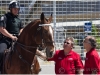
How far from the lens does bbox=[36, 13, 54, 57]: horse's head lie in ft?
22.3

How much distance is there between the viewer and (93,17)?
12.2m

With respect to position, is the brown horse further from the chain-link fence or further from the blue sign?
the blue sign

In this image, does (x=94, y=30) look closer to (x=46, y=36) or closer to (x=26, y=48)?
(x=26, y=48)

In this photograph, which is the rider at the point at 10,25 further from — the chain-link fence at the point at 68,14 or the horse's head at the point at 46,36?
the chain-link fence at the point at 68,14

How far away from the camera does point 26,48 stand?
289 inches

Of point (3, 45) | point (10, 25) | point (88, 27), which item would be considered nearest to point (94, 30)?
point (88, 27)

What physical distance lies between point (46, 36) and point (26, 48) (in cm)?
65

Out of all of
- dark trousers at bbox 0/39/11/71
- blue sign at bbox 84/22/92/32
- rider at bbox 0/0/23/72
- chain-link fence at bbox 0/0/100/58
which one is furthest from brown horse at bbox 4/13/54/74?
blue sign at bbox 84/22/92/32

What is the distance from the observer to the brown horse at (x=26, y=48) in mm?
7113

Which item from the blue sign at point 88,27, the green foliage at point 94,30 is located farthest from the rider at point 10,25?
the green foliage at point 94,30

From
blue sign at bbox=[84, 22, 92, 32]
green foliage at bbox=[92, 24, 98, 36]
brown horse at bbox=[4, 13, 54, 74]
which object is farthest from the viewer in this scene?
green foliage at bbox=[92, 24, 98, 36]

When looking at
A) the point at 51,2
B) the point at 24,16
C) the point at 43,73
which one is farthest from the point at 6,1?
the point at 43,73

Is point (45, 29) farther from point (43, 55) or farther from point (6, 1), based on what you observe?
point (6, 1)

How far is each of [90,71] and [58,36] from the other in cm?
582
